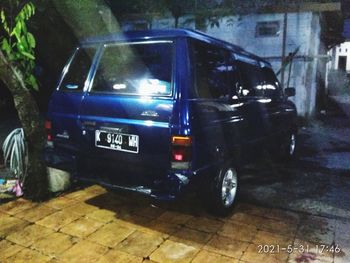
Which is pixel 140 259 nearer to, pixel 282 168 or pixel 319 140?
pixel 282 168

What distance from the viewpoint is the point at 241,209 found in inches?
172

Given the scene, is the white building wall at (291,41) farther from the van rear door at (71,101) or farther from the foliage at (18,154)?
the foliage at (18,154)

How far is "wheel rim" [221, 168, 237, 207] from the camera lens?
159 inches

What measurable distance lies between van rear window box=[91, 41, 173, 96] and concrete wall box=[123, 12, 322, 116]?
8846mm

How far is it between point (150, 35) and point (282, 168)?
4127 mm

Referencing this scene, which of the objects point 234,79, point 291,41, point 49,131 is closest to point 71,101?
point 49,131

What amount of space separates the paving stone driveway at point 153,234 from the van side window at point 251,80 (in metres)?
1.53

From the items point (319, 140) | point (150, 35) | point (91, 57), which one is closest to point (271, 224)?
point (150, 35)

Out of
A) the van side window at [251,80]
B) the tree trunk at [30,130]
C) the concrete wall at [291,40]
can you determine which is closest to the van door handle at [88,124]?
the tree trunk at [30,130]

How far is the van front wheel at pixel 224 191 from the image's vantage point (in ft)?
12.6

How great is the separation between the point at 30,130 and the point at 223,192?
2401 mm

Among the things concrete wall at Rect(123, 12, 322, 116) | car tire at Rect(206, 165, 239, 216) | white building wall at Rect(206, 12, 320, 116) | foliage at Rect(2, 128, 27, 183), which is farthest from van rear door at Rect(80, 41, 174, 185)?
white building wall at Rect(206, 12, 320, 116)

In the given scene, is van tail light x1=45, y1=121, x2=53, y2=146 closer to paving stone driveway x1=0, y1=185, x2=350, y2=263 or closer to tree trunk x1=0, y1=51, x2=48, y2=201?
tree trunk x1=0, y1=51, x2=48, y2=201

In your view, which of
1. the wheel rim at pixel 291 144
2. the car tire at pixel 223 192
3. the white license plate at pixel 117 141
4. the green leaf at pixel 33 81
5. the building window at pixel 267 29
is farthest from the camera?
the building window at pixel 267 29
